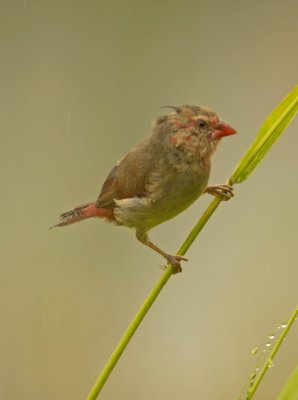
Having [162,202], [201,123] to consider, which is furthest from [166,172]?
[201,123]

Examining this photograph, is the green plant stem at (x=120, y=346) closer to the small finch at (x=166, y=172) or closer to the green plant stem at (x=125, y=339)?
the green plant stem at (x=125, y=339)

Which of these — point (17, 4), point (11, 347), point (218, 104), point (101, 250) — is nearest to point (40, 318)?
point (11, 347)

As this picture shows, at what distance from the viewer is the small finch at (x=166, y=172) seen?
2.35 m

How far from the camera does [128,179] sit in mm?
2570

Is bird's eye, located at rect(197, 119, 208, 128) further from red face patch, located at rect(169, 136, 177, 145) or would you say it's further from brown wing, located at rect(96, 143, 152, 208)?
brown wing, located at rect(96, 143, 152, 208)

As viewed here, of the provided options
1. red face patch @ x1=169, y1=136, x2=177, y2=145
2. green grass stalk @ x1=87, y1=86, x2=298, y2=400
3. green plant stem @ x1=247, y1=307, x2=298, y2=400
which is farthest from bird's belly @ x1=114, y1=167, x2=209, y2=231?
green plant stem @ x1=247, y1=307, x2=298, y2=400

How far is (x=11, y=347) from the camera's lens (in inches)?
198

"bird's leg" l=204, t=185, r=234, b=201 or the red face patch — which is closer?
"bird's leg" l=204, t=185, r=234, b=201

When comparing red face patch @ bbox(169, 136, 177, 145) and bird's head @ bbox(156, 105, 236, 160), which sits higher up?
bird's head @ bbox(156, 105, 236, 160)

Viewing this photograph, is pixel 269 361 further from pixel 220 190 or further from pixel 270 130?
pixel 220 190

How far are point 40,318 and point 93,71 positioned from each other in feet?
5.55

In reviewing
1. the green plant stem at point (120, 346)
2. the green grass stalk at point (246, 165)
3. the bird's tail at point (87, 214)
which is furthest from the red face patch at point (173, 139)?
the green plant stem at point (120, 346)

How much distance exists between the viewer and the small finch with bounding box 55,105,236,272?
7.72 feet

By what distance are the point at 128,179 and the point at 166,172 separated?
0.18m
